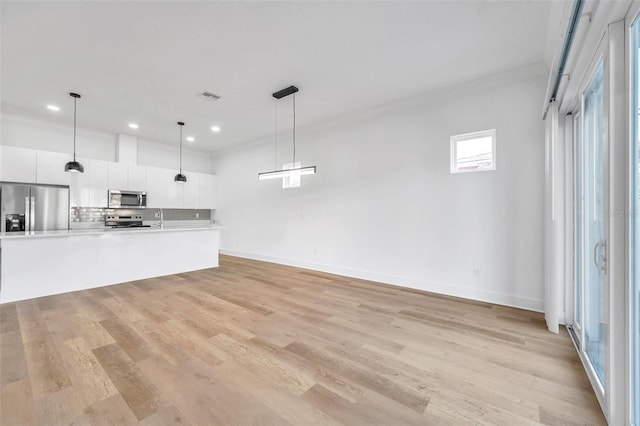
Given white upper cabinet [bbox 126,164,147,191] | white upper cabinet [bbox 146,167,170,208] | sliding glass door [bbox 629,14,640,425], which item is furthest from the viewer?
white upper cabinet [bbox 146,167,170,208]

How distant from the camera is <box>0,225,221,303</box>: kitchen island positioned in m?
3.69

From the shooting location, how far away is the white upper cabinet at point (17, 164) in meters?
4.82

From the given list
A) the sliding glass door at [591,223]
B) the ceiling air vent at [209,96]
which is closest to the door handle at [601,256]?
the sliding glass door at [591,223]

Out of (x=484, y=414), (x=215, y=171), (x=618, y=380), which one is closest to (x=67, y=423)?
(x=484, y=414)

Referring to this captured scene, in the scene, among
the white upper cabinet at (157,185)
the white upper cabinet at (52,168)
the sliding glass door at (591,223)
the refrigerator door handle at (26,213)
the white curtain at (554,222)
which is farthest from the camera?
the white upper cabinet at (157,185)

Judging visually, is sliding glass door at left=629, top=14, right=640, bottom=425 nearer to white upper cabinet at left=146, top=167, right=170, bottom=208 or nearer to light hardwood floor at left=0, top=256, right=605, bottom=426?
light hardwood floor at left=0, top=256, right=605, bottom=426

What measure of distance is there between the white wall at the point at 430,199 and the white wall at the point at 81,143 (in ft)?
12.7

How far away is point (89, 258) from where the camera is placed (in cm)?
432

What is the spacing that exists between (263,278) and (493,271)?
3772 mm

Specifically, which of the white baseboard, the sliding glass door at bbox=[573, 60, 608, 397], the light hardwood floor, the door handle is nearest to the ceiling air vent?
the light hardwood floor

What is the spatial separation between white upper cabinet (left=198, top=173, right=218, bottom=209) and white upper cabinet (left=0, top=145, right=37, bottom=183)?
135 inches

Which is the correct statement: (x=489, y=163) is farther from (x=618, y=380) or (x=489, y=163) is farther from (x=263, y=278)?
(x=263, y=278)

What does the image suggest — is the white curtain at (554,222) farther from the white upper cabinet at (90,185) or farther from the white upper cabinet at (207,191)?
the white upper cabinet at (90,185)

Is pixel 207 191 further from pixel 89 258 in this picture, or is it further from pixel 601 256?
pixel 601 256
